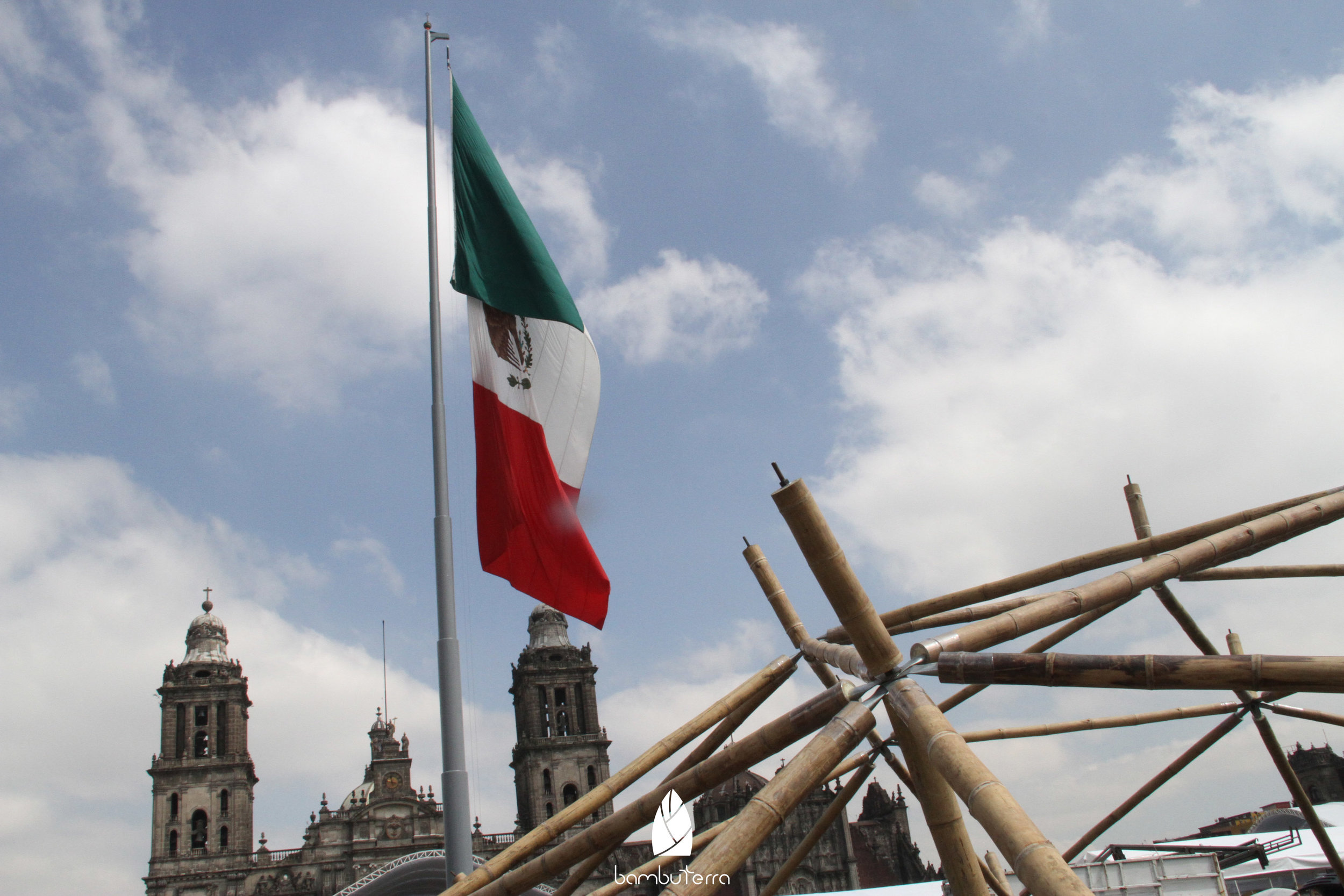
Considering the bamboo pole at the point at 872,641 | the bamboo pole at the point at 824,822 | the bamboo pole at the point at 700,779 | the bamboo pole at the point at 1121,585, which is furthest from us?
the bamboo pole at the point at 824,822

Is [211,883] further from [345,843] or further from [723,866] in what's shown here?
[723,866]

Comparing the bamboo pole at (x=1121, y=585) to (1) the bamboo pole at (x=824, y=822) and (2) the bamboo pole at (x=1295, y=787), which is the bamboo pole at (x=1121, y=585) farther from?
(2) the bamboo pole at (x=1295, y=787)

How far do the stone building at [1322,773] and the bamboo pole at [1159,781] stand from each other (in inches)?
3464

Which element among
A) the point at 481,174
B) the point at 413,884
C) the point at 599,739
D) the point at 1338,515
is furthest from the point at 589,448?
the point at 599,739

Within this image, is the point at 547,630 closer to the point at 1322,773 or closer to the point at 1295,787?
the point at 1295,787

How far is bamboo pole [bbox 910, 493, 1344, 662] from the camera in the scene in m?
5.80

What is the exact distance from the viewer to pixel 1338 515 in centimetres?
689

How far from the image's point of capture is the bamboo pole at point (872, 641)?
214 inches

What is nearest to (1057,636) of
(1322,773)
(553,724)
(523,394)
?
(523,394)

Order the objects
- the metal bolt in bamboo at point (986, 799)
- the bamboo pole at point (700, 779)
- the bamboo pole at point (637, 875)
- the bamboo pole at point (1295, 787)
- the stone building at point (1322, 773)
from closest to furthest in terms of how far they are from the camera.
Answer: the metal bolt in bamboo at point (986, 799), the bamboo pole at point (700, 779), the bamboo pole at point (637, 875), the bamboo pole at point (1295, 787), the stone building at point (1322, 773)

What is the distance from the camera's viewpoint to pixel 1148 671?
16.0 ft

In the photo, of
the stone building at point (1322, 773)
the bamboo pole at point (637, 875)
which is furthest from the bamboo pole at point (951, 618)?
the stone building at point (1322, 773)

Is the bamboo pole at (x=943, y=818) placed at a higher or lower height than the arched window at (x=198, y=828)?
lower

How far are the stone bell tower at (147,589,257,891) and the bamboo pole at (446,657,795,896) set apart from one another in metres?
55.4
